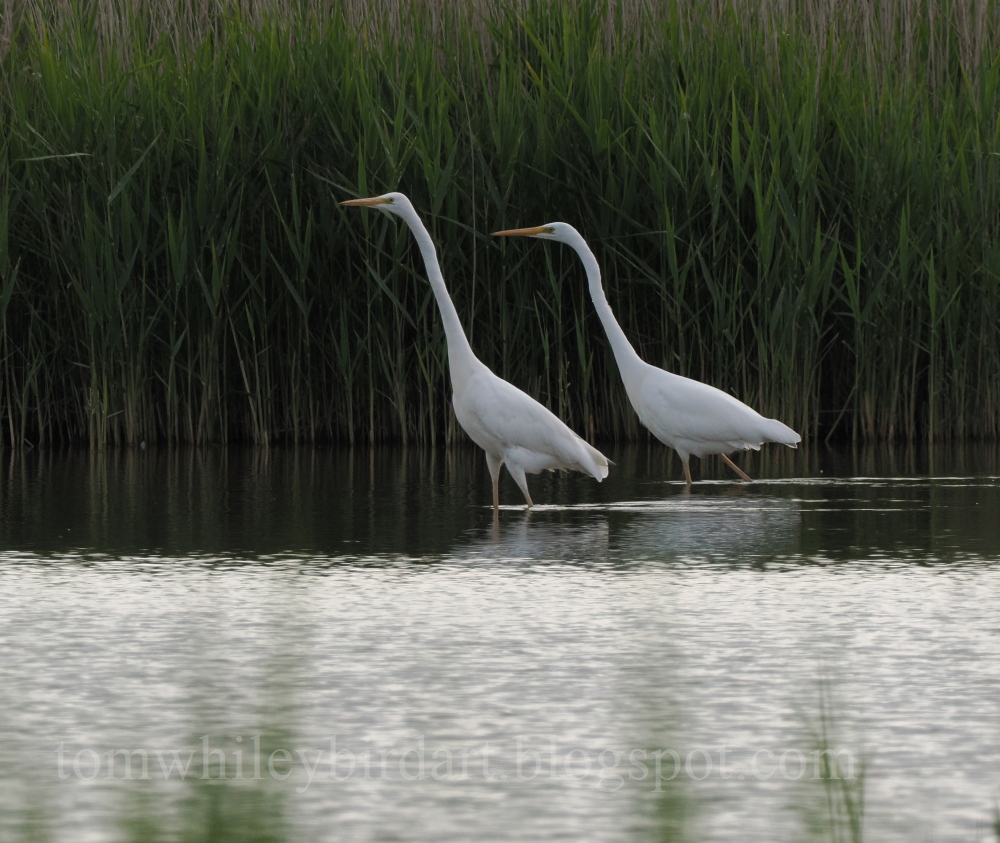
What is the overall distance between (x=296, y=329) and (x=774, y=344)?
2895 mm

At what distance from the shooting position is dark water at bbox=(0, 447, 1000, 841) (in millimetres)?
2857

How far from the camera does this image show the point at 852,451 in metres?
10.4

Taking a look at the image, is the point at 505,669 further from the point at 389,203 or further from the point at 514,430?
the point at 389,203

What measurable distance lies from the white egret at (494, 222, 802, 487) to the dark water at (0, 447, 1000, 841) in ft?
2.65

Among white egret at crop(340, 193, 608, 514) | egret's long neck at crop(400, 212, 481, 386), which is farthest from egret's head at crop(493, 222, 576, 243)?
white egret at crop(340, 193, 608, 514)

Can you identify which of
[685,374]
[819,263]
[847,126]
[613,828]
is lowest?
[613,828]

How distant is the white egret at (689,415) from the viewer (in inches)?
328

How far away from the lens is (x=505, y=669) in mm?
3936

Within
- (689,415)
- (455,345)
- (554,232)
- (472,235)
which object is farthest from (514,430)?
(472,235)

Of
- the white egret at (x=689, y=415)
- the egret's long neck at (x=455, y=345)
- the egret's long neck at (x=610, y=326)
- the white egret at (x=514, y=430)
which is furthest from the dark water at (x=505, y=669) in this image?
the egret's long neck at (x=610, y=326)

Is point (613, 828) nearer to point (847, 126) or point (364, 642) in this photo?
point (364, 642)

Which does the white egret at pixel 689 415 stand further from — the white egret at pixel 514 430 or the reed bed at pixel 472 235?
the reed bed at pixel 472 235

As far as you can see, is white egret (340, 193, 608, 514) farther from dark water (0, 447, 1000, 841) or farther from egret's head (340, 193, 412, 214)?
egret's head (340, 193, 412, 214)

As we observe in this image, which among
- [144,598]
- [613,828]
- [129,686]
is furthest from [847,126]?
[613,828]
